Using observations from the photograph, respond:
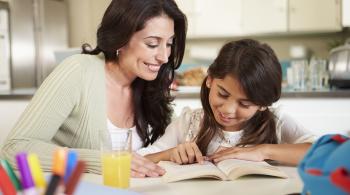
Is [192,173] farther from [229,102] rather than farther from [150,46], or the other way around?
[150,46]

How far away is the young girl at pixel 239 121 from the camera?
1085 millimetres

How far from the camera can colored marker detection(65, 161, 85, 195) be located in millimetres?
429

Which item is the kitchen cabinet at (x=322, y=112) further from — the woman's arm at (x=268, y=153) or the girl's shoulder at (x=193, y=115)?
the woman's arm at (x=268, y=153)

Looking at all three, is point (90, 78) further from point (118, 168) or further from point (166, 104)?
point (118, 168)

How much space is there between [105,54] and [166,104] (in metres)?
0.30

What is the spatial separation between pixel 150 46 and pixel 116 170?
1.93ft

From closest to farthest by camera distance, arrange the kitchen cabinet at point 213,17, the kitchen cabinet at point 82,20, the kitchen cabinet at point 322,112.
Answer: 1. the kitchen cabinet at point 322,112
2. the kitchen cabinet at point 213,17
3. the kitchen cabinet at point 82,20

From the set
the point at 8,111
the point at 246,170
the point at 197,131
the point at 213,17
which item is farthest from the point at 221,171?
the point at 213,17

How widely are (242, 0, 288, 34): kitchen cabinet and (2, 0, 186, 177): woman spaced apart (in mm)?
2453

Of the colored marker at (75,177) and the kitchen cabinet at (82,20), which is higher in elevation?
the kitchen cabinet at (82,20)

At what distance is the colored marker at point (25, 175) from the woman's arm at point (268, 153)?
638 mm

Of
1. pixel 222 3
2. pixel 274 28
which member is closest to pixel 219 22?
pixel 222 3

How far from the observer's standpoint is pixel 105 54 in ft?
4.85

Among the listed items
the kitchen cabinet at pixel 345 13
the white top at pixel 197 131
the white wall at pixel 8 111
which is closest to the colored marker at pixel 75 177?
the white top at pixel 197 131
